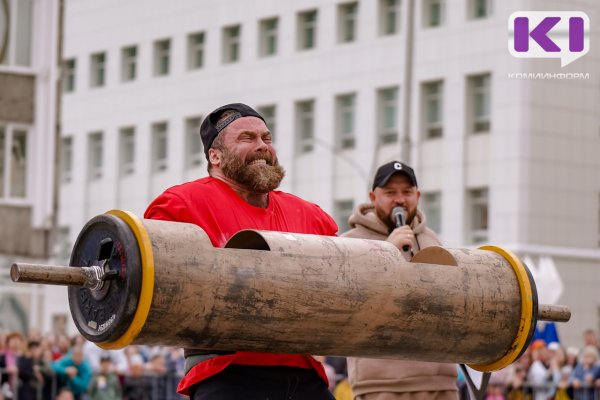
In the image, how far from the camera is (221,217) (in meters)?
6.82

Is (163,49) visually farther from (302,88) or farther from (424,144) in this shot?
(424,144)

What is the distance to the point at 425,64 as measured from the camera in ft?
166

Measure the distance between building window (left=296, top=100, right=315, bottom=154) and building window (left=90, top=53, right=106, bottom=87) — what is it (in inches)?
467

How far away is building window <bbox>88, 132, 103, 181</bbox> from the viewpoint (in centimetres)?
6556

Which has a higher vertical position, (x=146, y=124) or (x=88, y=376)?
(x=146, y=124)

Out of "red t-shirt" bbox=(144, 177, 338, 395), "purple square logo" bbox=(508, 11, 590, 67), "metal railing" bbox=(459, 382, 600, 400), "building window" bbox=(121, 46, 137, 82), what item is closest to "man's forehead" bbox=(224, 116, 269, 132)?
"red t-shirt" bbox=(144, 177, 338, 395)

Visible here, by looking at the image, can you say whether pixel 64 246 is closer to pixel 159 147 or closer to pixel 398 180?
pixel 159 147

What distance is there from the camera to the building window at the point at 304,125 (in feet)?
183

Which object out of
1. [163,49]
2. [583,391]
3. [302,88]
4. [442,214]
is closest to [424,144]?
[442,214]

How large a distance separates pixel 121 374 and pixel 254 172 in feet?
64.4

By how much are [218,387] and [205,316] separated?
0.77m

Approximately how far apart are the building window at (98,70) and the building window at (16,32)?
25.7m

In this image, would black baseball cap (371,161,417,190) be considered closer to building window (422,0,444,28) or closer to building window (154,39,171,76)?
building window (422,0,444,28)

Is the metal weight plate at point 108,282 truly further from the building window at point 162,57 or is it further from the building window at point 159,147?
the building window at point 162,57
